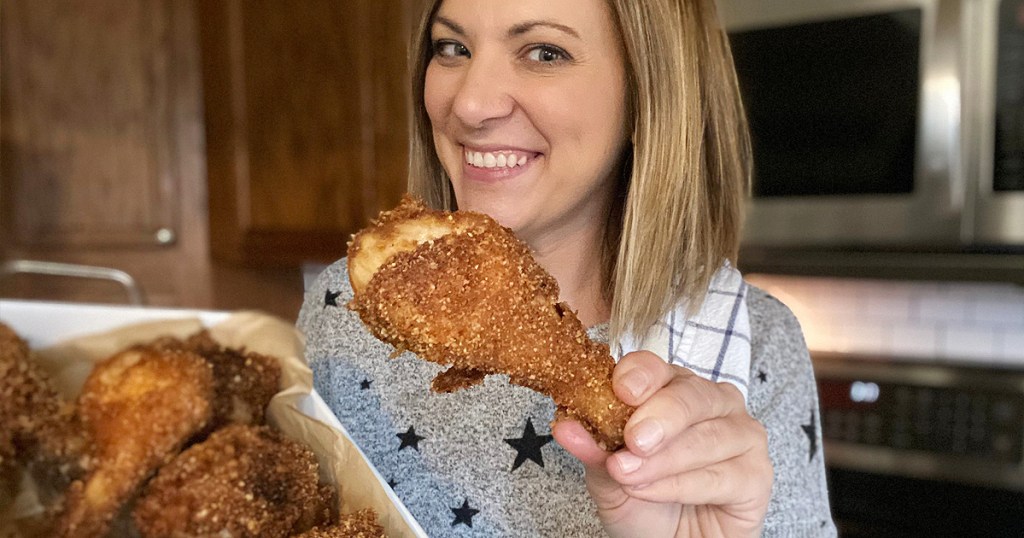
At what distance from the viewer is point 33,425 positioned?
56cm

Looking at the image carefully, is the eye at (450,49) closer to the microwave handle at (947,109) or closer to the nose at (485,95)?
the nose at (485,95)

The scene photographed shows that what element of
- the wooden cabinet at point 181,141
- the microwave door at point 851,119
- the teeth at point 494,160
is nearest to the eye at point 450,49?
the teeth at point 494,160

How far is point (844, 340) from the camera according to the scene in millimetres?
1492

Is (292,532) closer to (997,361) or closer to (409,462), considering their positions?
(409,462)

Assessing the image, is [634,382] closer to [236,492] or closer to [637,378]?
[637,378]

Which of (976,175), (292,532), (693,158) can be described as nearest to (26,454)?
(292,532)

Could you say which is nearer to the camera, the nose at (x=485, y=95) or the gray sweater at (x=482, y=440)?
the nose at (x=485, y=95)

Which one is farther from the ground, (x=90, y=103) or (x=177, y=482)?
(x=90, y=103)

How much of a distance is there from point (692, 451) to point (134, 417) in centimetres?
41

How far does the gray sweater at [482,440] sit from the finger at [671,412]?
0.83 feet

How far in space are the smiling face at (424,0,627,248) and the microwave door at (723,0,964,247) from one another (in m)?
0.64

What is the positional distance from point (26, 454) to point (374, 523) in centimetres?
27

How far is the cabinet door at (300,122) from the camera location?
5.49 feet

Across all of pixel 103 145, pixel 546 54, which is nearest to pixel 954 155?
pixel 546 54
